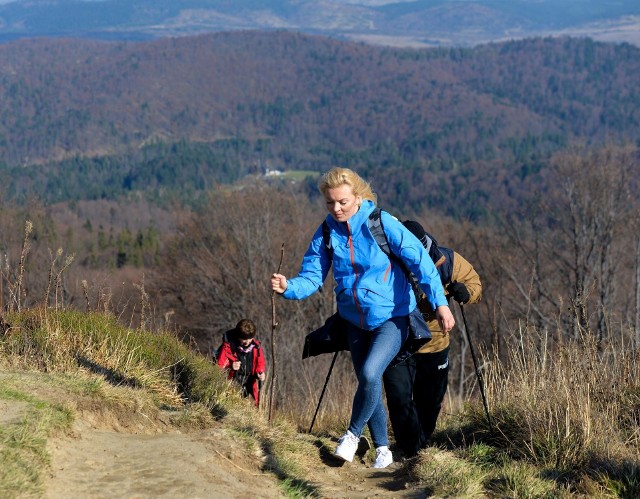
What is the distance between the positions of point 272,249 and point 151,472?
38074mm

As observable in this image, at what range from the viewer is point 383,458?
5121 millimetres

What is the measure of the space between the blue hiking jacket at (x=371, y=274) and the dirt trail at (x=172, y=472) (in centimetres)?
90

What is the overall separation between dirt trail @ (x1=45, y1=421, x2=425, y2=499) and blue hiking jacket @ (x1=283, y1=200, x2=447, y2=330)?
2.96 ft

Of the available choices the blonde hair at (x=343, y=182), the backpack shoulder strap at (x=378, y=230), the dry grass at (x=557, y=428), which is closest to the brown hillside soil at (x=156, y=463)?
the dry grass at (x=557, y=428)

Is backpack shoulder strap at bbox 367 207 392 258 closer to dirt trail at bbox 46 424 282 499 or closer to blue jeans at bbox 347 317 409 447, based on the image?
blue jeans at bbox 347 317 409 447

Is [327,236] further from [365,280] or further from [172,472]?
[172,472]

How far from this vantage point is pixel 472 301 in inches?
206

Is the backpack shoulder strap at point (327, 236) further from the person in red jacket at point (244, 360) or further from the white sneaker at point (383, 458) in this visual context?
the person in red jacket at point (244, 360)

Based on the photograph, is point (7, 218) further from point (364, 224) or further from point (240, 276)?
point (364, 224)

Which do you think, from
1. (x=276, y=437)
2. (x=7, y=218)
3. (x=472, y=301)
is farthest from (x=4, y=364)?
(x=7, y=218)

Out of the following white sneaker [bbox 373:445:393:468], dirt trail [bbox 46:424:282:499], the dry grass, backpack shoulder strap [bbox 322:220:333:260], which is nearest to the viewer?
dirt trail [bbox 46:424:282:499]

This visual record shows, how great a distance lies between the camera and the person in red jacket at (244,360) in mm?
7422

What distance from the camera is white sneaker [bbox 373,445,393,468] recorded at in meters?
5.12

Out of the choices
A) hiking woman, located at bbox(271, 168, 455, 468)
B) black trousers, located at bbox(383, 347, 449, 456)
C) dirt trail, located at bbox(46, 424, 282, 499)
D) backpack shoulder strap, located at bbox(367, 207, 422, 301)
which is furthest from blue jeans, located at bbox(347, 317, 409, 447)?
dirt trail, located at bbox(46, 424, 282, 499)
